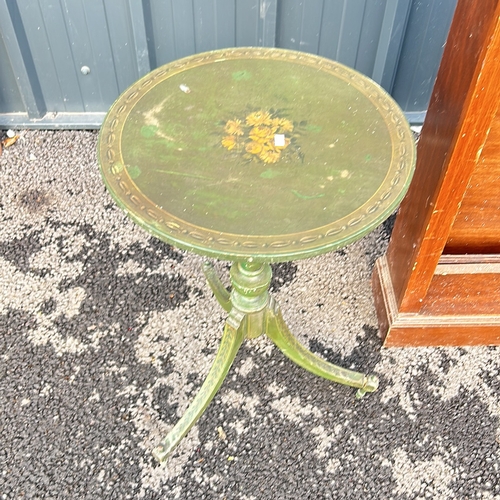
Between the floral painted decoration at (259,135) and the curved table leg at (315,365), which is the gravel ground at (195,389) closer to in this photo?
the curved table leg at (315,365)

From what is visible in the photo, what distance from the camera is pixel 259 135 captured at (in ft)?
4.76

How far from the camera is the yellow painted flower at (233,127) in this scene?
1459mm

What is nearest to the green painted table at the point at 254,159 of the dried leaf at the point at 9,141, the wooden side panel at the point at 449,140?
the wooden side panel at the point at 449,140

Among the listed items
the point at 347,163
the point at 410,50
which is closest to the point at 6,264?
the point at 347,163

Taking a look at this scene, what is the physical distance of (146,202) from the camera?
131cm

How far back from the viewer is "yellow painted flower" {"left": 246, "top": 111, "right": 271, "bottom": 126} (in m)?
1.49

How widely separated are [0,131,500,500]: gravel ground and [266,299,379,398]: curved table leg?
0.28 ft

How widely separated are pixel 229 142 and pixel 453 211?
2.36 feet

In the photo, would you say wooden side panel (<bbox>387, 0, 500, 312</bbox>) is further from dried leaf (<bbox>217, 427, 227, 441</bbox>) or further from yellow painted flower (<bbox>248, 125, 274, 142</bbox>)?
dried leaf (<bbox>217, 427, 227, 441</bbox>)

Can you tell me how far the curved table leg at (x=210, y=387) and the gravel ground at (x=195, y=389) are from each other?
93mm

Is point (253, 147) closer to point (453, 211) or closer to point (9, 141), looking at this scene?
point (453, 211)

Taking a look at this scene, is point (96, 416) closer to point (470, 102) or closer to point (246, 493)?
point (246, 493)

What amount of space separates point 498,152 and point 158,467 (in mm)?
1449

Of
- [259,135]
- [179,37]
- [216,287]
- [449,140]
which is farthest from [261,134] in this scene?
[179,37]
